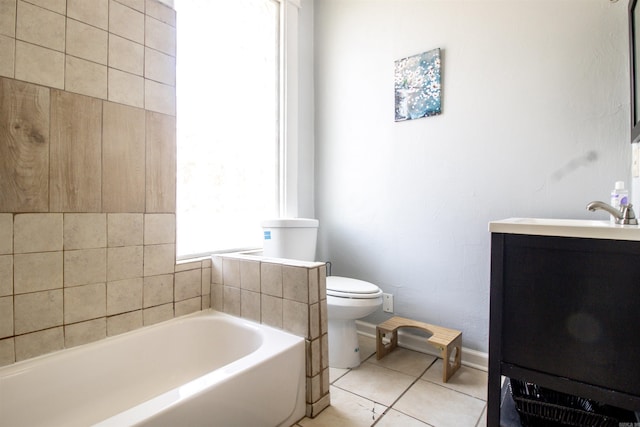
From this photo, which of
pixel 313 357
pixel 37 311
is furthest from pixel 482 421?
pixel 37 311

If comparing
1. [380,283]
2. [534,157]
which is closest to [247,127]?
[380,283]

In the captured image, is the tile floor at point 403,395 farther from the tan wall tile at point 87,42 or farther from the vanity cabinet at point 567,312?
the tan wall tile at point 87,42

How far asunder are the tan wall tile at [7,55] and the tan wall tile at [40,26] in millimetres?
37

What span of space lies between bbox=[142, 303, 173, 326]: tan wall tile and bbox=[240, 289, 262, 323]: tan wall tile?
1.18ft

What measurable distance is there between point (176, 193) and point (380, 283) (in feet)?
4.58

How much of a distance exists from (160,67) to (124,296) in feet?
3.61

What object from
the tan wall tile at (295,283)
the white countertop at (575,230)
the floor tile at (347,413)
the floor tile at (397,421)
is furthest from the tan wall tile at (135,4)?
the floor tile at (397,421)

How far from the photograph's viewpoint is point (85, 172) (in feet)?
4.54

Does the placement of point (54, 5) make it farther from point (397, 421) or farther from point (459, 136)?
point (397, 421)

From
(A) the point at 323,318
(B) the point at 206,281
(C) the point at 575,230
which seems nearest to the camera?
(C) the point at 575,230

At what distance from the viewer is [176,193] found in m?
1.73

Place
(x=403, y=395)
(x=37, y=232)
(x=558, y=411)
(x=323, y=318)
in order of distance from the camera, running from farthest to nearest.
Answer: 1. (x=403, y=395)
2. (x=323, y=318)
3. (x=37, y=232)
4. (x=558, y=411)

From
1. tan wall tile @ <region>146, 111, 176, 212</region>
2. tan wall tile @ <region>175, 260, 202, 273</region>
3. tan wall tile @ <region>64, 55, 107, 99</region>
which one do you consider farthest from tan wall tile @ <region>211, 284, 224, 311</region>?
tan wall tile @ <region>64, 55, 107, 99</region>

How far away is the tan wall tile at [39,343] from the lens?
124 cm
